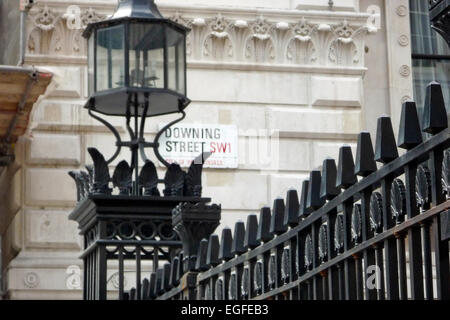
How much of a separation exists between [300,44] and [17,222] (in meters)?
3.79

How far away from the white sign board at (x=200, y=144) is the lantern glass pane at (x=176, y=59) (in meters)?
5.10

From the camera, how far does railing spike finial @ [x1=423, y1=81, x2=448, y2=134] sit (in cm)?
390

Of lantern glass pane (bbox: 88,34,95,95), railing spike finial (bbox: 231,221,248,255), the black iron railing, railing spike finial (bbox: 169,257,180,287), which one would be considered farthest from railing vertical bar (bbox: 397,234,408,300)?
lantern glass pane (bbox: 88,34,95,95)

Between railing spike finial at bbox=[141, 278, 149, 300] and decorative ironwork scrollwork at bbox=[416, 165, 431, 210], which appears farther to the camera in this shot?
railing spike finial at bbox=[141, 278, 149, 300]

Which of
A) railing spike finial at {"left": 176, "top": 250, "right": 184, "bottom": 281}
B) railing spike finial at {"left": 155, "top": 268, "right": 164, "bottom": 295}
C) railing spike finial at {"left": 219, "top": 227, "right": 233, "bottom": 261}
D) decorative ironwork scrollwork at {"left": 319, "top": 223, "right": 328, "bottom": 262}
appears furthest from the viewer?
railing spike finial at {"left": 155, "top": 268, "right": 164, "bottom": 295}

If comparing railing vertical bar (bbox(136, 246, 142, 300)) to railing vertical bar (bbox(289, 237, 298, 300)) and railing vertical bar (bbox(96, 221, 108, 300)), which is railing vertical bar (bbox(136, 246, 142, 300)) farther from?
railing vertical bar (bbox(289, 237, 298, 300))

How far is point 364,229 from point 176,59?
562 cm

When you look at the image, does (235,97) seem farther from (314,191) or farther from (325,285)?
(325,285)

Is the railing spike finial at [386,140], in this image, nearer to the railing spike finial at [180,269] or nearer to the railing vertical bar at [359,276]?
the railing vertical bar at [359,276]

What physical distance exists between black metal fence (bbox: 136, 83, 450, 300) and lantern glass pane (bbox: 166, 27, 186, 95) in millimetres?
3760

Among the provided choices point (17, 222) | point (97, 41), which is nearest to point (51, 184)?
point (17, 222)

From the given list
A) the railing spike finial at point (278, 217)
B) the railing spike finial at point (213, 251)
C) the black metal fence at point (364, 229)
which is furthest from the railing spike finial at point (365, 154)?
the railing spike finial at point (213, 251)

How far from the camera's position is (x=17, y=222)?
15.4 m

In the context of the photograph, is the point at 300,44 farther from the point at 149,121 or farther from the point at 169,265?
the point at 169,265
